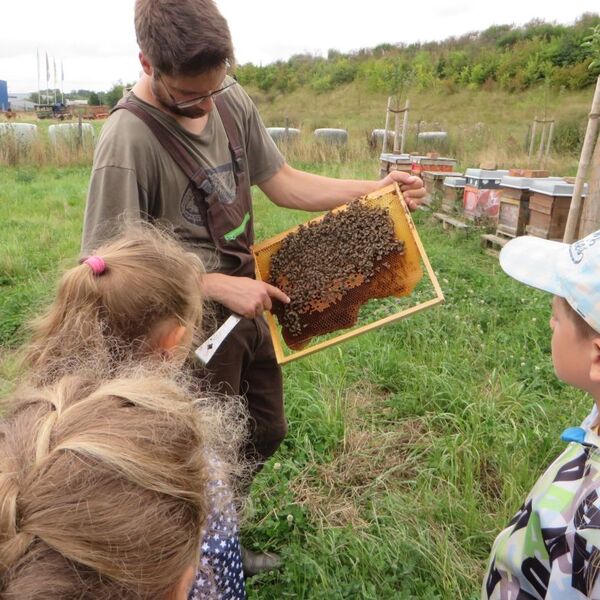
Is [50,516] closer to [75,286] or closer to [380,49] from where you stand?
[75,286]

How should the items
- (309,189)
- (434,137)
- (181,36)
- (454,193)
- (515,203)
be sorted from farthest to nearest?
(434,137)
(454,193)
(515,203)
(309,189)
(181,36)

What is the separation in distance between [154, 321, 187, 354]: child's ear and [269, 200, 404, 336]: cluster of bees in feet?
3.27

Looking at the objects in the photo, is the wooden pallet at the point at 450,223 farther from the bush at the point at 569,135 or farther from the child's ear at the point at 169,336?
the bush at the point at 569,135

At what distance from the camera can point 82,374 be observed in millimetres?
1254

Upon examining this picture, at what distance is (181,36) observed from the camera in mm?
1959

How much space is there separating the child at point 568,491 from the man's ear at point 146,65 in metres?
1.51

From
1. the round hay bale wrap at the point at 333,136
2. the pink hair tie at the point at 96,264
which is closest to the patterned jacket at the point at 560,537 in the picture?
the pink hair tie at the point at 96,264

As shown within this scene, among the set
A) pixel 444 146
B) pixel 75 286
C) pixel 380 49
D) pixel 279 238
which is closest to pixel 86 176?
pixel 444 146

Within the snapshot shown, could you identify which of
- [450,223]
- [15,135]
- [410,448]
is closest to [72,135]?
[15,135]

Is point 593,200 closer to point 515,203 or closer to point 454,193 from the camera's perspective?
point 515,203

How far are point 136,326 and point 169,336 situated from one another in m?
0.12

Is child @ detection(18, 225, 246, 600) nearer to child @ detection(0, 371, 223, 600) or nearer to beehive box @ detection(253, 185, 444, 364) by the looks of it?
Answer: child @ detection(0, 371, 223, 600)

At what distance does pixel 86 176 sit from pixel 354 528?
13.5m

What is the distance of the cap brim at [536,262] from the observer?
1.54m
